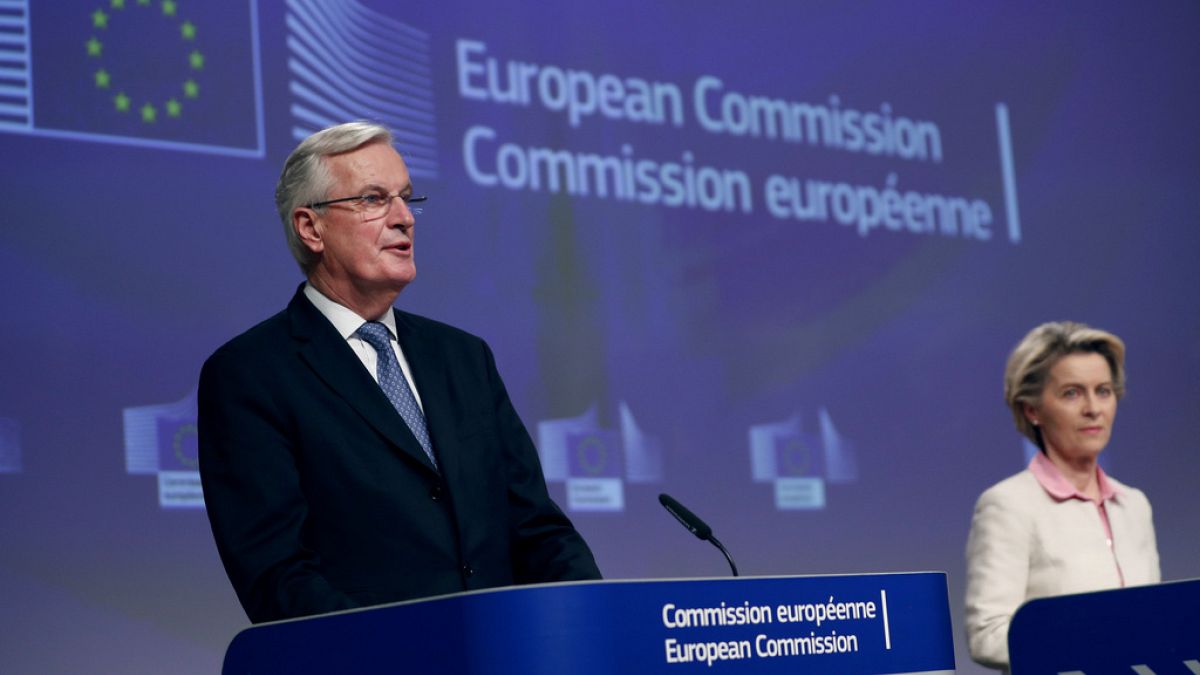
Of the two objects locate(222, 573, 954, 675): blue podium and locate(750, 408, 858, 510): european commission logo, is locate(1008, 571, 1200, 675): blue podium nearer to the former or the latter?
locate(222, 573, 954, 675): blue podium

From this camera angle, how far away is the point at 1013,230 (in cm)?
604

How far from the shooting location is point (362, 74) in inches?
180

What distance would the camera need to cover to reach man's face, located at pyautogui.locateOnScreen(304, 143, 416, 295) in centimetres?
258

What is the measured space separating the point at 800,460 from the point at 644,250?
907mm

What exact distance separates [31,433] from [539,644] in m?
2.50

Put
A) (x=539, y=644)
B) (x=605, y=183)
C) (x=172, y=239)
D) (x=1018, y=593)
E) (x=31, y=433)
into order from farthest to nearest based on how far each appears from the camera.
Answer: (x=605, y=183), (x=172, y=239), (x=31, y=433), (x=1018, y=593), (x=539, y=644)

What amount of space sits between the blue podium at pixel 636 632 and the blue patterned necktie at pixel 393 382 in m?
0.60

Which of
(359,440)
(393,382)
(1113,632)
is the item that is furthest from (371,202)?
A: (1113,632)

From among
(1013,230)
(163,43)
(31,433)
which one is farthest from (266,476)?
(1013,230)

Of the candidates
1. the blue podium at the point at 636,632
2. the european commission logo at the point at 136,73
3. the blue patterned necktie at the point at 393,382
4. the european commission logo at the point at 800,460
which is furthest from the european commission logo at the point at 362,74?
the blue podium at the point at 636,632

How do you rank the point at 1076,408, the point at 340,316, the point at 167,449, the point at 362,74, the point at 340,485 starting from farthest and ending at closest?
1. the point at 362,74
2. the point at 167,449
3. the point at 1076,408
4. the point at 340,316
5. the point at 340,485

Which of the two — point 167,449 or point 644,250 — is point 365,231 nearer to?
point 167,449

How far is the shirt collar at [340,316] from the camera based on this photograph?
2.60 metres

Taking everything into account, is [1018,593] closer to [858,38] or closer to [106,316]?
[106,316]
